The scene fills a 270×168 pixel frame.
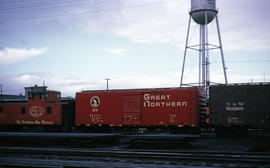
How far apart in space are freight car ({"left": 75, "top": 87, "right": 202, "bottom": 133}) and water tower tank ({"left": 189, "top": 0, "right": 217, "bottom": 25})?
2217cm

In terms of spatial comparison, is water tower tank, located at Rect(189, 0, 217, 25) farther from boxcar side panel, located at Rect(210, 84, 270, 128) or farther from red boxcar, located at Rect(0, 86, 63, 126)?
red boxcar, located at Rect(0, 86, 63, 126)

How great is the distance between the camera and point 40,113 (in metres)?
28.5

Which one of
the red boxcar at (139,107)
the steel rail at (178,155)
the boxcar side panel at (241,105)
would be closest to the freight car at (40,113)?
the red boxcar at (139,107)

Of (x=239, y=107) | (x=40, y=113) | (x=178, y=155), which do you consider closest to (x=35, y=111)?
(x=40, y=113)

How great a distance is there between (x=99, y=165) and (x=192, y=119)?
12358mm

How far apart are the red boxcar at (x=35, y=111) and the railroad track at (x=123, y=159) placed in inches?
490

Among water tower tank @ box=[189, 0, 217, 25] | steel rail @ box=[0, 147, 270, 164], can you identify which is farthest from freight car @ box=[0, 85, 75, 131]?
water tower tank @ box=[189, 0, 217, 25]

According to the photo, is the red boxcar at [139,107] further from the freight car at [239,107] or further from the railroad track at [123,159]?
the railroad track at [123,159]

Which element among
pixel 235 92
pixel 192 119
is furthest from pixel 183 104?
pixel 235 92

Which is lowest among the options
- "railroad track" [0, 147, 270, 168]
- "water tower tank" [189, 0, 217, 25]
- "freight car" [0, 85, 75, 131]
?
"railroad track" [0, 147, 270, 168]

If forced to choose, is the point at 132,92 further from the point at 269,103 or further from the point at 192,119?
the point at 269,103

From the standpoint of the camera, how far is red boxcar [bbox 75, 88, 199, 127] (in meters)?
22.6

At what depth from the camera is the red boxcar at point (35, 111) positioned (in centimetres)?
2795

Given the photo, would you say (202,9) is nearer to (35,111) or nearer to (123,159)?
(35,111)
